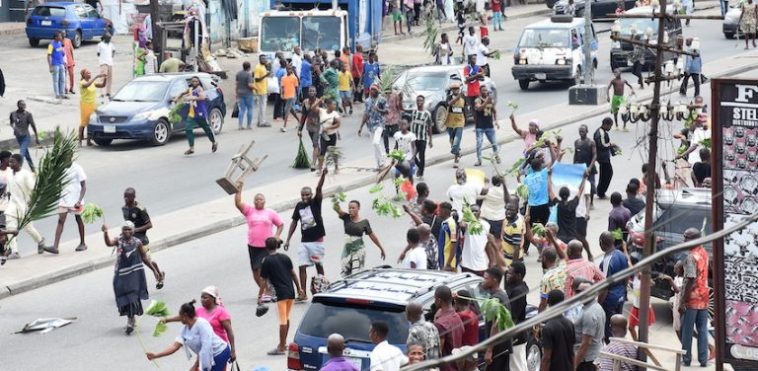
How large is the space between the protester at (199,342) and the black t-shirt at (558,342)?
312 cm

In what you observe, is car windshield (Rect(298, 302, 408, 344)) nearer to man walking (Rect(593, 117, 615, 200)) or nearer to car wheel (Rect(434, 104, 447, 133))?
man walking (Rect(593, 117, 615, 200))

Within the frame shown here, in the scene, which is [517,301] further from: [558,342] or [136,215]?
[136,215]

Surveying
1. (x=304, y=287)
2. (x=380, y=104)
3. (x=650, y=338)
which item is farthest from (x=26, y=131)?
(x=650, y=338)

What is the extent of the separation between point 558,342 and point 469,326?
0.86 metres

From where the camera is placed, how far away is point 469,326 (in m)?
13.0

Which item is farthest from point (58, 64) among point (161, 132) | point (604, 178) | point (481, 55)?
point (604, 178)

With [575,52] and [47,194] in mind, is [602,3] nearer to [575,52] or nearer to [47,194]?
[575,52]

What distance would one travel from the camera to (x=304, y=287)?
17641mm

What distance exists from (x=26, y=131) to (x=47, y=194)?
15756mm

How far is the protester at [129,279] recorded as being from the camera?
1645cm

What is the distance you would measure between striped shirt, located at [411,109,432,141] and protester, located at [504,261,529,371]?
1146cm

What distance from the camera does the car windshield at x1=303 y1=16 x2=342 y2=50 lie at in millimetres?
37344

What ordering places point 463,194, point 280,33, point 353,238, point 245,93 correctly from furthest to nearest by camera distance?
point 280,33 → point 245,93 → point 463,194 → point 353,238

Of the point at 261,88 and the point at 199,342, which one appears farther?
the point at 261,88
